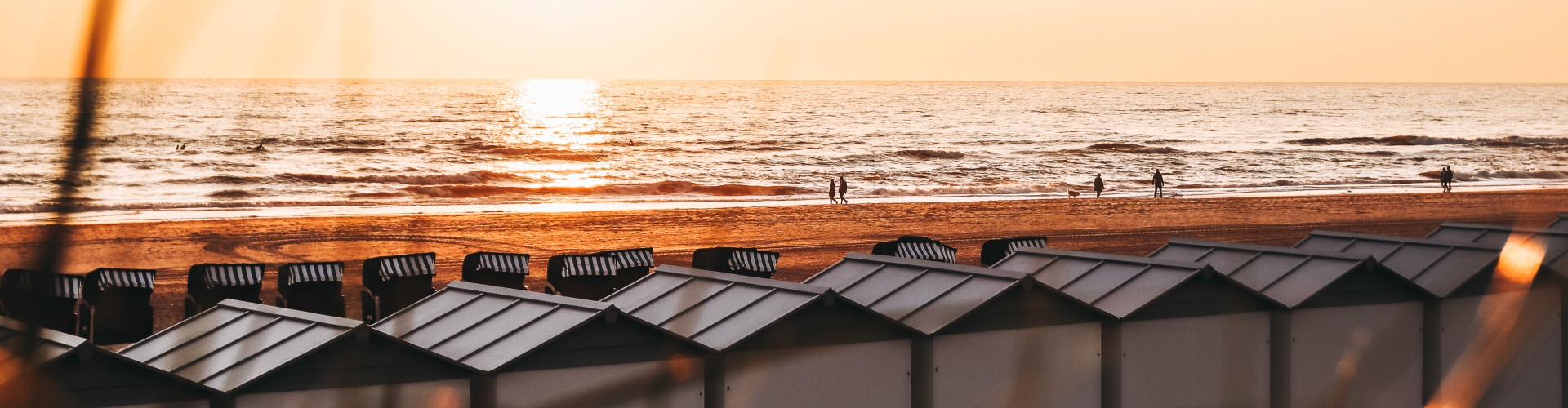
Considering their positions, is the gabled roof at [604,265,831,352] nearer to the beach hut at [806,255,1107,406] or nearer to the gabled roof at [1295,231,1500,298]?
the beach hut at [806,255,1107,406]

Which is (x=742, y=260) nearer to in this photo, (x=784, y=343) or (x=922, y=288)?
(x=922, y=288)

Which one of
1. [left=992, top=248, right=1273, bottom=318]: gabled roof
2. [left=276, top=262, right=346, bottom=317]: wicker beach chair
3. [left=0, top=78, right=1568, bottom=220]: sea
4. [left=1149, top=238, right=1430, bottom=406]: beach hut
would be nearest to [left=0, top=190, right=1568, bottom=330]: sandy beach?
[left=0, top=78, right=1568, bottom=220]: sea

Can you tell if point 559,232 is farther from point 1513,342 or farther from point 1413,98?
point 1413,98

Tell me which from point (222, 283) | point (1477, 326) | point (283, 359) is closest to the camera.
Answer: point (283, 359)

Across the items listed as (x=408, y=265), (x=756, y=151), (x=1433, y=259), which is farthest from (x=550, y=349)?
(x=756, y=151)

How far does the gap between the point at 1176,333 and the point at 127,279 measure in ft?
30.0

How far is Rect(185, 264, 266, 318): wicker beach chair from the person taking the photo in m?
11.9

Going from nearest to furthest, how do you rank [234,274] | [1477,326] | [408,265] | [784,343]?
[784,343]
[1477,326]
[234,274]
[408,265]

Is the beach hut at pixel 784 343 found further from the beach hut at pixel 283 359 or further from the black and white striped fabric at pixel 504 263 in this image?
the black and white striped fabric at pixel 504 263

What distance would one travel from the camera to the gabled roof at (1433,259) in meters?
8.46

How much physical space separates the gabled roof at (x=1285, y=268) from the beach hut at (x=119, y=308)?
909 centimetres

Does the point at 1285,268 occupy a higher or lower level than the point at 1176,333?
higher

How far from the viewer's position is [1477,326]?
28.5 feet

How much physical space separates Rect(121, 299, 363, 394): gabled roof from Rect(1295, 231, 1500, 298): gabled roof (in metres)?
6.63
